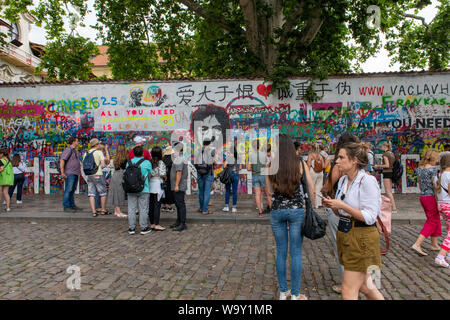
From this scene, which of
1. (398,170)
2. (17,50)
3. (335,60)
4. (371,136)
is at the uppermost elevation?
(17,50)

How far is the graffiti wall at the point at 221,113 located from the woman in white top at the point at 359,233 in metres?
9.02

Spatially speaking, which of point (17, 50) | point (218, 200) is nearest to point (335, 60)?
point (218, 200)

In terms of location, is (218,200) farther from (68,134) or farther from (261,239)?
(68,134)

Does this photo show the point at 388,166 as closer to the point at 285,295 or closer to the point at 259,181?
the point at 259,181

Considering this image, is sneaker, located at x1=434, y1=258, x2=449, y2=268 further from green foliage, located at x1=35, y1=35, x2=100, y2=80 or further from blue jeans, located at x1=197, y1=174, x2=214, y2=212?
green foliage, located at x1=35, y1=35, x2=100, y2=80

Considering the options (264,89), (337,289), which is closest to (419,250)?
(337,289)

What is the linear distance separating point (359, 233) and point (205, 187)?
5739 millimetres

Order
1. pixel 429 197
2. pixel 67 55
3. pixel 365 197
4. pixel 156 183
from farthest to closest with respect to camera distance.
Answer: pixel 67 55
pixel 156 183
pixel 429 197
pixel 365 197

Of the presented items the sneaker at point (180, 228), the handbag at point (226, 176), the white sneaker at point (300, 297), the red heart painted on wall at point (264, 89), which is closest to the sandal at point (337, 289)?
the white sneaker at point (300, 297)

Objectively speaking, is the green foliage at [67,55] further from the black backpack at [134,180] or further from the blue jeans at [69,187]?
the black backpack at [134,180]

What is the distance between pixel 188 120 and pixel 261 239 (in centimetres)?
683

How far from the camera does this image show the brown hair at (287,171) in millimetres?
3354

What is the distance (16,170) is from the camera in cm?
1003

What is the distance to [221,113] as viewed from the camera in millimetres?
11922
